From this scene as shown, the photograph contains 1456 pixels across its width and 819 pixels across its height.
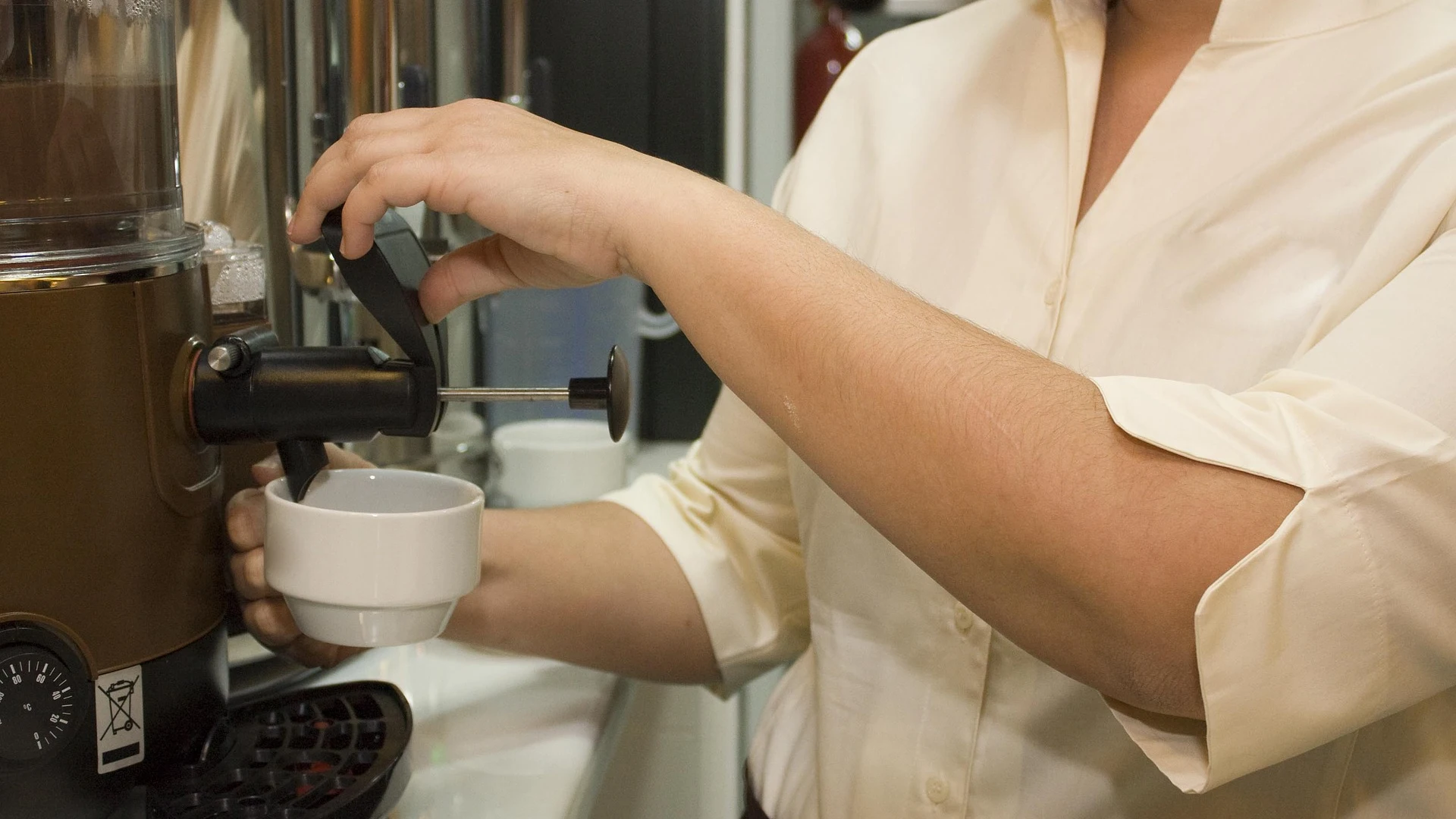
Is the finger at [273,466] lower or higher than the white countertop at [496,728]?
higher

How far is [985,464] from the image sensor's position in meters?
0.55

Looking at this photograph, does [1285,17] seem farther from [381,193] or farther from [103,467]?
[103,467]

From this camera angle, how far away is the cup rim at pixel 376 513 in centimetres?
59

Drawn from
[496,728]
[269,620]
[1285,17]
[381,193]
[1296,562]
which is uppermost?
[1285,17]

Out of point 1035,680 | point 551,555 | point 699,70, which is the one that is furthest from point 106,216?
point 699,70

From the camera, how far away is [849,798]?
0.83 metres

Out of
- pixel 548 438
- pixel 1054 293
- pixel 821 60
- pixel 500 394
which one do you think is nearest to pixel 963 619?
pixel 1054 293

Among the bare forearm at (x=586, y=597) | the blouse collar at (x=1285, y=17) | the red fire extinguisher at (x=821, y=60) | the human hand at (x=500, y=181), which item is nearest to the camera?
the human hand at (x=500, y=181)

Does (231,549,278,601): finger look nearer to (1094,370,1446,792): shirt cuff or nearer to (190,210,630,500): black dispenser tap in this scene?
(190,210,630,500): black dispenser tap

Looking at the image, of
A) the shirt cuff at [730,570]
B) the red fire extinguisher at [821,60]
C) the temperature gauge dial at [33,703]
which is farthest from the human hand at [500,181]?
the red fire extinguisher at [821,60]

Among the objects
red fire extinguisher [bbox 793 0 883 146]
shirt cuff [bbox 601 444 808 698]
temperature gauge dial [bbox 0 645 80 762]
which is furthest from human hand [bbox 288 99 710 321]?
red fire extinguisher [bbox 793 0 883 146]

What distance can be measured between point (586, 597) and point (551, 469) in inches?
13.1

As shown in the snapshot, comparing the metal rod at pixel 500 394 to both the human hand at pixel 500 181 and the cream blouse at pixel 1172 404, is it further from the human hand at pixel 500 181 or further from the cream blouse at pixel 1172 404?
the cream blouse at pixel 1172 404

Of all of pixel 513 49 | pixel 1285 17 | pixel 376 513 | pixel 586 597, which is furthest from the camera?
pixel 513 49
